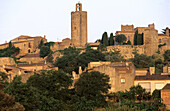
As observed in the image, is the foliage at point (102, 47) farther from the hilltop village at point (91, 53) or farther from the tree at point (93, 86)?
the tree at point (93, 86)

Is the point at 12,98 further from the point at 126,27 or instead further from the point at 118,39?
the point at 126,27

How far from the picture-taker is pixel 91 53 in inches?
2537

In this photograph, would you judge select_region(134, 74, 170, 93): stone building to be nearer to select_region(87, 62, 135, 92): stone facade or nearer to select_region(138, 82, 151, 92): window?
select_region(138, 82, 151, 92): window

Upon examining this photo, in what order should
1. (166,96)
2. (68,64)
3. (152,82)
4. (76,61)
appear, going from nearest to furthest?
(166,96), (152,82), (68,64), (76,61)

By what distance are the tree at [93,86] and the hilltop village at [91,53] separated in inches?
84.0

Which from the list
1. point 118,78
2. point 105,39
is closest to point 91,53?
point 105,39

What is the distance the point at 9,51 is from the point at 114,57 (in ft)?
79.9

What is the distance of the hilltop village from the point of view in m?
54.8

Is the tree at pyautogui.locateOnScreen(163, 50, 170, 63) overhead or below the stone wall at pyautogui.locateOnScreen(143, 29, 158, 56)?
below

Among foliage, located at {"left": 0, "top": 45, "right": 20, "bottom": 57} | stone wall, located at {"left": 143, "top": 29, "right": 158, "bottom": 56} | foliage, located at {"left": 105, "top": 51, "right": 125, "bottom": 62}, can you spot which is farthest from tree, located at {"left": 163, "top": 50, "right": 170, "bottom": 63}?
foliage, located at {"left": 0, "top": 45, "right": 20, "bottom": 57}

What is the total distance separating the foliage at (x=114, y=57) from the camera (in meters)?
67.5

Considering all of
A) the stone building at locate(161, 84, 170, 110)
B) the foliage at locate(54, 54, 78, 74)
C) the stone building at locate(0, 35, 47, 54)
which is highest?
the stone building at locate(0, 35, 47, 54)

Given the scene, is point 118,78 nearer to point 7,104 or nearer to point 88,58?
point 88,58

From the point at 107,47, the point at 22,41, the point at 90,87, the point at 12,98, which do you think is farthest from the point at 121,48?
the point at 12,98
